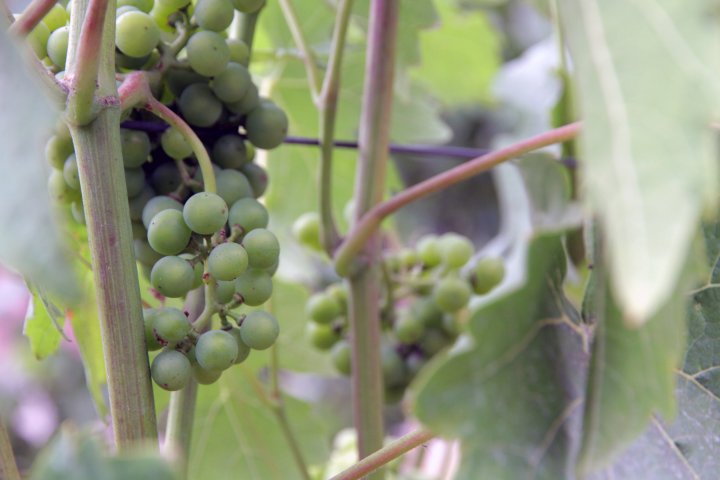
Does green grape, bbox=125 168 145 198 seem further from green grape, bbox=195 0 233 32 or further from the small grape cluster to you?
the small grape cluster

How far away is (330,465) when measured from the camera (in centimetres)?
86

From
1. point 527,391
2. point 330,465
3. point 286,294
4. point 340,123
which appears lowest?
point 330,465

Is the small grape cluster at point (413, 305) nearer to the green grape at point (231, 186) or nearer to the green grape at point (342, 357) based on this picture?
the green grape at point (342, 357)

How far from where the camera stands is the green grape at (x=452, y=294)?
0.72 m

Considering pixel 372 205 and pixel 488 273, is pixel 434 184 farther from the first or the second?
pixel 488 273

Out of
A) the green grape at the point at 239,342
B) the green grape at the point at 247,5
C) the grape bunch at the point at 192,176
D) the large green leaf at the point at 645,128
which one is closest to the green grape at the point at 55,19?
the grape bunch at the point at 192,176

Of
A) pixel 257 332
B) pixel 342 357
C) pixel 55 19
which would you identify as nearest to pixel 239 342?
pixel 257 332

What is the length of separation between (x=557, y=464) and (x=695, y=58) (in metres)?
0.21

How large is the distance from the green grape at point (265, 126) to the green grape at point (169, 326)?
144 mm

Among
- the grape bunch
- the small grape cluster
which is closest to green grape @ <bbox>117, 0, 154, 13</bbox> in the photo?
the grape bunch

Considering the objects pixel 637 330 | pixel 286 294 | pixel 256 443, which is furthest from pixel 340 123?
pixel 637 330

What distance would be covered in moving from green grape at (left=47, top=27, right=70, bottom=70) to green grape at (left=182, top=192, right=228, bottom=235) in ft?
0.40

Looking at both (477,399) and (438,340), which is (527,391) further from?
(438,340)

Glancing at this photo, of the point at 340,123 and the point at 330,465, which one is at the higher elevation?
the point at 340,123
